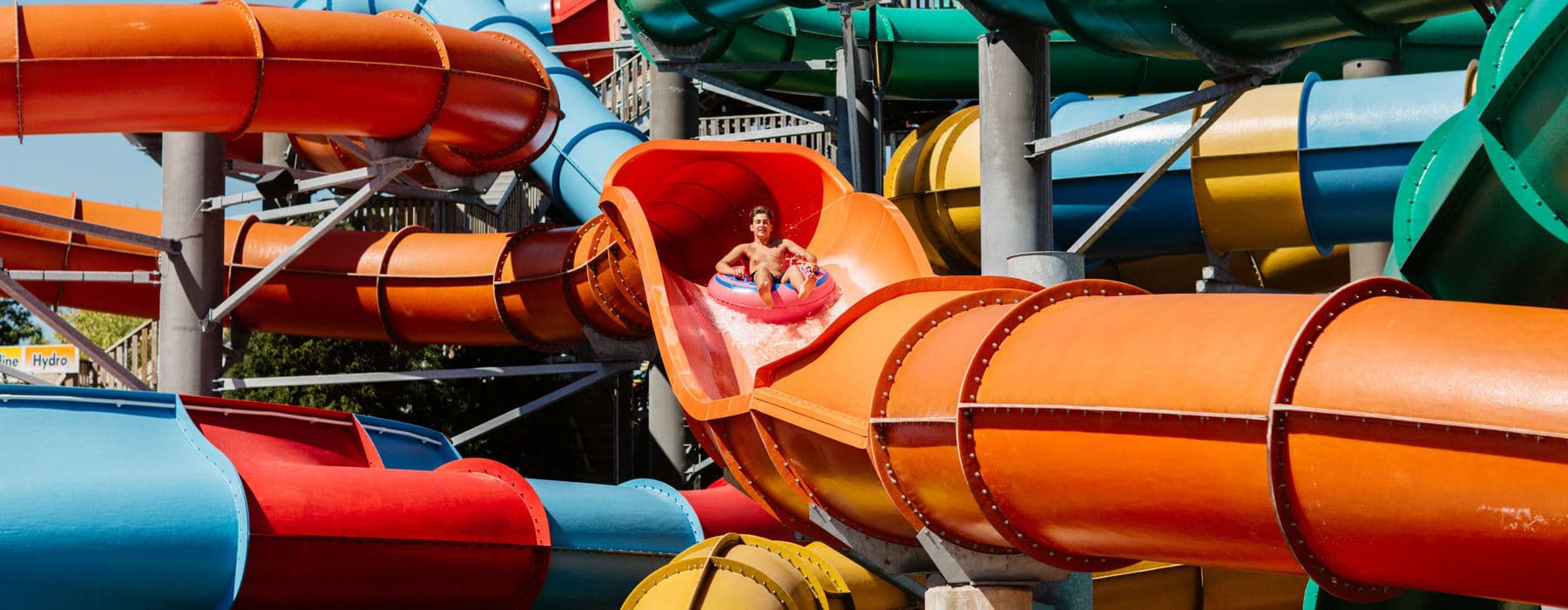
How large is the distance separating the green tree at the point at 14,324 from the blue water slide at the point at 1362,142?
21.8m

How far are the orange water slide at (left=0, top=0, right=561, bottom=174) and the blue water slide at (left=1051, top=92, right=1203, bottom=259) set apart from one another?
3.82m

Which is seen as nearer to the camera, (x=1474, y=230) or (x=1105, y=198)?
(x=1474, y=230)

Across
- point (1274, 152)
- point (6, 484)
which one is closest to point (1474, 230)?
point (1274, 152)

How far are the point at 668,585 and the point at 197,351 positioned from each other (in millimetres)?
5851

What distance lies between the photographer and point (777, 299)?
9.58 meters

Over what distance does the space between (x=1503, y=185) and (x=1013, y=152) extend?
142 inches

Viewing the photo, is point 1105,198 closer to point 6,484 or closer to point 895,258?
point 895,258

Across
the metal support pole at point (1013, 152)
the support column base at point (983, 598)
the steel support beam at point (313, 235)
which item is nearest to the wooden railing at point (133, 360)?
the steel support beam at point (313, 235)

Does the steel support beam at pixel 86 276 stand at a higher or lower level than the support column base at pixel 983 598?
higher

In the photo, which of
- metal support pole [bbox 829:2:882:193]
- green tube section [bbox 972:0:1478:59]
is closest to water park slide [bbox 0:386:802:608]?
green tube section [bbox 972:0:1478:59]

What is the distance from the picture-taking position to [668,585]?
23.3 feet

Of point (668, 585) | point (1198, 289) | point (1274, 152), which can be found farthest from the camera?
point (1198, 289)

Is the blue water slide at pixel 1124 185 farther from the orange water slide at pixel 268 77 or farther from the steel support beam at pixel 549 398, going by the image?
the steel support beam at pixel 549 398

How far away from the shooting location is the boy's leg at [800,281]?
372 inches
